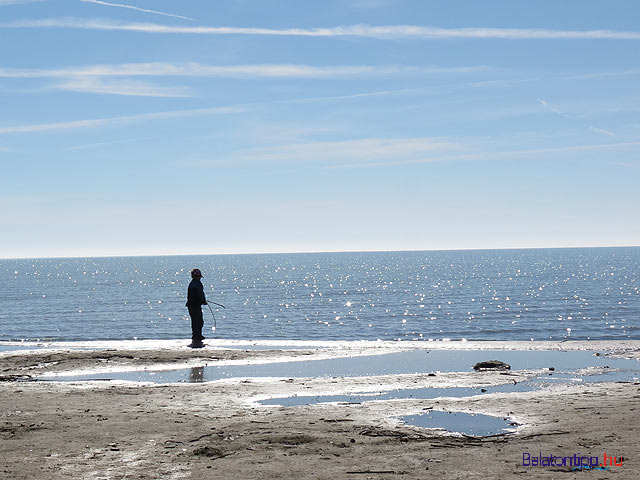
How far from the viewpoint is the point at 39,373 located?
1984 cm

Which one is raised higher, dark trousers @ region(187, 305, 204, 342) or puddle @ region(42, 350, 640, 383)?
dark trousers @ region(187, 305, 204, 342)

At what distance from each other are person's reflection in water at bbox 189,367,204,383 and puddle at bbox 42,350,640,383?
25mm

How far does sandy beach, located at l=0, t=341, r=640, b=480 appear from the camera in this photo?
925 cm

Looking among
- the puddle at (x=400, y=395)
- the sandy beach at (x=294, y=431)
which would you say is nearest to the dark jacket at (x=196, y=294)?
the sandy beach at (x=294, y=431)

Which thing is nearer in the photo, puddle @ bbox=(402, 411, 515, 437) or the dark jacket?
puddle @ bbox=(402, 411, 515, 437)

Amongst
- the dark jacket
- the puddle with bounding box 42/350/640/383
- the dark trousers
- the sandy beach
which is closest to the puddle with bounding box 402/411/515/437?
the sandy beach

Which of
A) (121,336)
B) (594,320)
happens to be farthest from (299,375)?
(594,320)

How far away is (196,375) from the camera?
18859 millimetres

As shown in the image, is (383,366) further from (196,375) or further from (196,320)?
(196,320)

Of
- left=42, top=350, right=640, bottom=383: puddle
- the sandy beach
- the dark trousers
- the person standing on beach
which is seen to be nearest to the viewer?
the sandy beach

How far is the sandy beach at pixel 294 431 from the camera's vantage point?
30.3ft

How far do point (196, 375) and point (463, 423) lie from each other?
885 centimetres

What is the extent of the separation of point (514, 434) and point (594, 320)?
41.8m

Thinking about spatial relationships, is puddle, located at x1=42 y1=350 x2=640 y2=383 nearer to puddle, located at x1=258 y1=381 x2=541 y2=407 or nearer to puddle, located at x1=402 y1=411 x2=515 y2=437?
puddle, located at x1=258 y1=381 x2=541 y2=407
